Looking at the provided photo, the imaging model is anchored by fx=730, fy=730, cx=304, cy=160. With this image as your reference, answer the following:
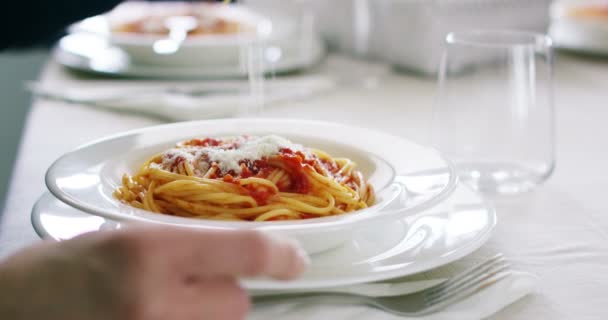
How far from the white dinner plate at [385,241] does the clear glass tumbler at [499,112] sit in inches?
8.5

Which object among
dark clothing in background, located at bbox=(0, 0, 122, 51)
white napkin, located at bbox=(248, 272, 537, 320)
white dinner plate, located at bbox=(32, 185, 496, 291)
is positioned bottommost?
white napkin, located at bbox=(248, 272, 537, 320)

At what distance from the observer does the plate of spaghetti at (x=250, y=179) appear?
27.5 inches

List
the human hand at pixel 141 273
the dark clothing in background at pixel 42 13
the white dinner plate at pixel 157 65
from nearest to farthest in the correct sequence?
the human hand at pixel 141 273
the dark clothing in background at pixel 42 13
the white dinner plate at pixel 157 65

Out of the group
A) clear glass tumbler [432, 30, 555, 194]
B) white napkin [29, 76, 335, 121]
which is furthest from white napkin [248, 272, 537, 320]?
white napkin [29, 76, 335, 121]

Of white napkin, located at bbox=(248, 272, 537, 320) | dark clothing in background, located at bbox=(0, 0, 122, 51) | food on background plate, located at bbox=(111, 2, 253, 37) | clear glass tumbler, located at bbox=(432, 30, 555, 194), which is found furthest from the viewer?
food on background plate, located at bbox=(111, 2, 253, 37)

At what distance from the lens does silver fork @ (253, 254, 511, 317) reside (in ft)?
2.05

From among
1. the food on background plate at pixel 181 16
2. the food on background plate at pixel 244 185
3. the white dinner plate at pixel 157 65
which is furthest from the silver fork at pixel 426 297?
the food on background plate at pixel 181 16

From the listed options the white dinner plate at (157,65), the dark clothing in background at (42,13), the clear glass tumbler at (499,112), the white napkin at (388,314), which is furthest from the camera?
the white dinner plate at (157,65)

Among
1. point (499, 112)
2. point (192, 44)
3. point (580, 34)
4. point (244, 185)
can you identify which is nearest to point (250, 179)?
point (244, 185)

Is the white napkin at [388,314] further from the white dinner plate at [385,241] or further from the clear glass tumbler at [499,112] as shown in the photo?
the clear glass tumbler at [499,112]

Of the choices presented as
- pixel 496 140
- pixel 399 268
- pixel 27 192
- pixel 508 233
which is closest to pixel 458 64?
pixel 496 140

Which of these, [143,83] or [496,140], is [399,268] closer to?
[496,140]

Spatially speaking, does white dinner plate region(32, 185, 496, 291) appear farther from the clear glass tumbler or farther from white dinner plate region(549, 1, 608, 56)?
white dinner plate region(549, 1, 608, 56)

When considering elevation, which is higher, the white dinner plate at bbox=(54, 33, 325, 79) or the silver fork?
the silver fork
